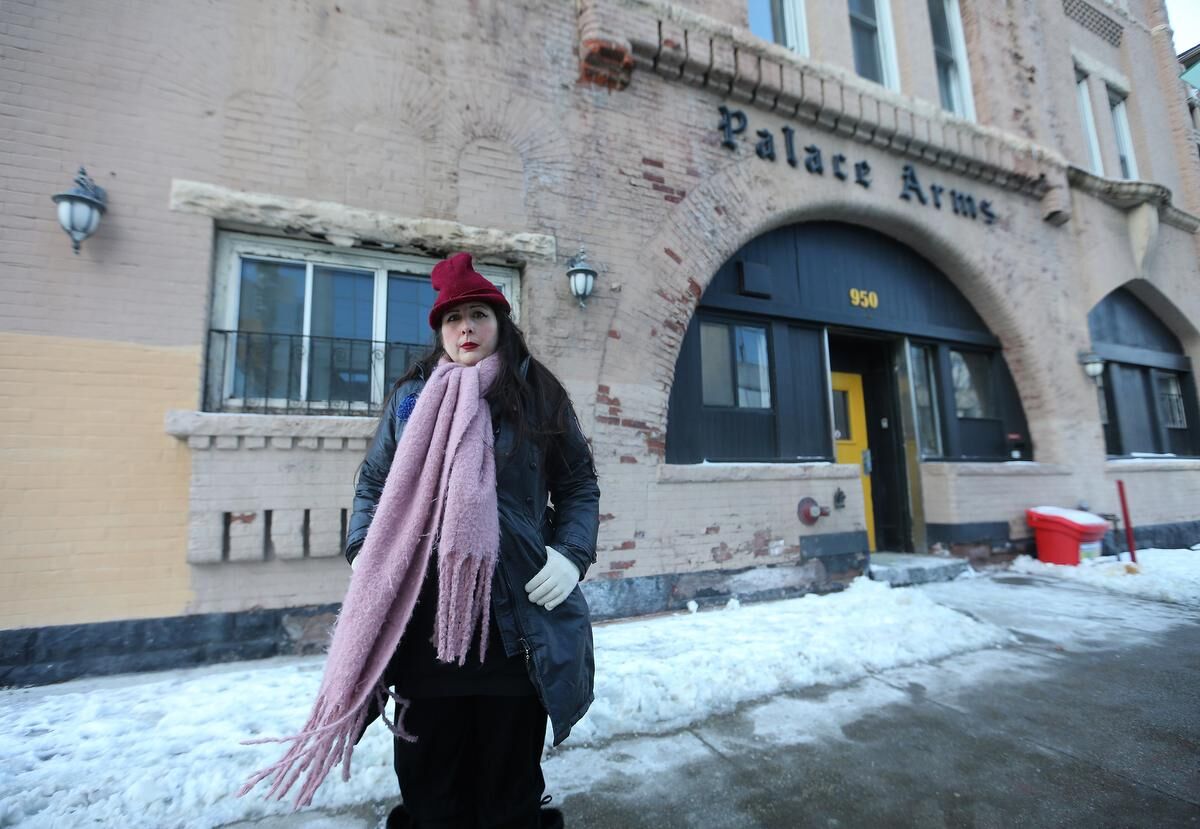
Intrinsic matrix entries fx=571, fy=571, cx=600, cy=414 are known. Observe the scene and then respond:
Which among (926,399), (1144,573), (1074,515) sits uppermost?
(926,399)

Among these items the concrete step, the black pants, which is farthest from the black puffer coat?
the concrete step

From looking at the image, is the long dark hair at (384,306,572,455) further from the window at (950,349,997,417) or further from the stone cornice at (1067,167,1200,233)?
the stone cornice at (1067,167,1200,233)

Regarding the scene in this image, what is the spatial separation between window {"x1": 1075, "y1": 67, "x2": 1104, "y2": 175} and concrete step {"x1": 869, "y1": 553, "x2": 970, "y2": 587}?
844cm

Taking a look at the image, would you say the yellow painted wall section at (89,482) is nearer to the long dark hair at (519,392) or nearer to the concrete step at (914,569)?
the long dark hair at (519,392)

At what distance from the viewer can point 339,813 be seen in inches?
89.4

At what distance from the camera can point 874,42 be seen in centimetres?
804

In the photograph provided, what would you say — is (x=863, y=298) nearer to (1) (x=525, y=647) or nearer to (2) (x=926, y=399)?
(2) (x=926, y=399)

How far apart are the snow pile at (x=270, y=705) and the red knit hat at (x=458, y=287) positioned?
2.03 m

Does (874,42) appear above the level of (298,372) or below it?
above

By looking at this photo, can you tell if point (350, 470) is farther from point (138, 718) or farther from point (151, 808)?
point (151, 808)

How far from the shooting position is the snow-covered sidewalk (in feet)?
7.44

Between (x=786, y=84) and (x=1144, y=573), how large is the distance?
6.67 metres

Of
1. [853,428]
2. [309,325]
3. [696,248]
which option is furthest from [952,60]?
[309,325]

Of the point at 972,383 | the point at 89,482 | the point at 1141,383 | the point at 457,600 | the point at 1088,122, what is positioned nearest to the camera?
the point at 457,600
